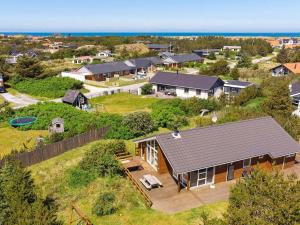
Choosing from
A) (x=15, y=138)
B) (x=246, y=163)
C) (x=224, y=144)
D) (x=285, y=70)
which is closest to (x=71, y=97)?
(x=15, y=138)

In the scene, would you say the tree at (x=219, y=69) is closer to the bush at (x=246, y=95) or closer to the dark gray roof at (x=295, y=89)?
the bush at (x=246, y=95)

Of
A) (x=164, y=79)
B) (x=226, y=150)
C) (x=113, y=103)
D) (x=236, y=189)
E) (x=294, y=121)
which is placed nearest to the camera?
(x=236, y=189)

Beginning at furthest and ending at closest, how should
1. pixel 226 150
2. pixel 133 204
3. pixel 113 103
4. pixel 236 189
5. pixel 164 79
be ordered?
pixel 164 79
pixel 113 103
pixel 226 150
pixel 133 204
pixel 236 189

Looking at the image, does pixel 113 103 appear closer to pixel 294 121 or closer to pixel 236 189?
pixel 294 121

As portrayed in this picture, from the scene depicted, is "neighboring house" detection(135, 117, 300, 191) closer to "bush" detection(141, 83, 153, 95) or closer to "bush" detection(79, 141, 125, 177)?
"bush" detection(79, 141, 125, 177)

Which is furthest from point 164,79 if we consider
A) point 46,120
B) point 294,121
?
point 294,121

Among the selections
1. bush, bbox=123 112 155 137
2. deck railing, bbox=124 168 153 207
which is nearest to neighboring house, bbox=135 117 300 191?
deck railing, bbox=124 168 153 207

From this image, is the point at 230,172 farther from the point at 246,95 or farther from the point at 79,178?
the point at 246,95
